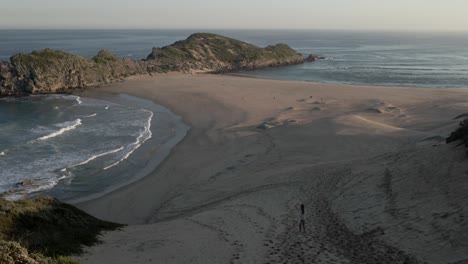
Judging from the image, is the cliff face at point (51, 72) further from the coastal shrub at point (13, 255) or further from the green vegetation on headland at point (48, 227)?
the coastal shrub at point (13, 255)

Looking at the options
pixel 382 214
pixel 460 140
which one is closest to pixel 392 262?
pixel 382 214

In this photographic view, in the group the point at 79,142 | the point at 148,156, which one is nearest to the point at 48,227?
the point at 148,156

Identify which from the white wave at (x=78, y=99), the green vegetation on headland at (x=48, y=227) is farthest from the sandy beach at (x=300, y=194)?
the white wave at (x=78, y=99)

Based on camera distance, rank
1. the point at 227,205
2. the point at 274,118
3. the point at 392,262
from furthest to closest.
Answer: the point at 274,118 < the point at 227,205 < the point at 392,262

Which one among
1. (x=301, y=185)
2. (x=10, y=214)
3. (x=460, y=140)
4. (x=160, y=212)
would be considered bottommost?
(x=160, y=212)

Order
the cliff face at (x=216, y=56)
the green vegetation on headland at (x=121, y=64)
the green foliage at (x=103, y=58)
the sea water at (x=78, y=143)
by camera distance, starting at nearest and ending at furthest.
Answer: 1. the sea water at (x=78, y=143)
2. the green vegetation on headland at (x=121, y=64)
3. the green foliage at (x=103, y=58)
4. the cliff face at (x=216, y=56)

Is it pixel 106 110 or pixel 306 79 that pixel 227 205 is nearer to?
pixel 106 110

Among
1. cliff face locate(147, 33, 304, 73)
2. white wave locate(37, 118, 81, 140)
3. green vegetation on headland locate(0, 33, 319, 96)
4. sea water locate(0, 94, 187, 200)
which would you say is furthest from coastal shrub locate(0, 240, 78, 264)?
cliff face locate(147, 33, 304, 73)
